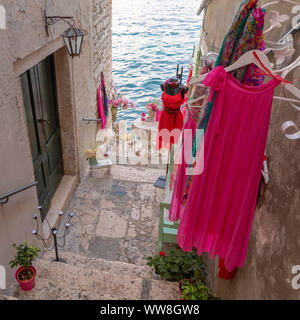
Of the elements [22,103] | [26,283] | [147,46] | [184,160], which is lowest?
[147,46]

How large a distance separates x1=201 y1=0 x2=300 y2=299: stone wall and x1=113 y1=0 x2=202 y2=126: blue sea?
33.2ft

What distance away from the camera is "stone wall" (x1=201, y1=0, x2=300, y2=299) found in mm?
1736

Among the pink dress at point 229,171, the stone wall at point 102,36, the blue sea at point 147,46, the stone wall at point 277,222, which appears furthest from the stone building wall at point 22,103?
the blue sea at point 147,46

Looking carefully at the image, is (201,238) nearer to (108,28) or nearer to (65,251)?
(65,251)

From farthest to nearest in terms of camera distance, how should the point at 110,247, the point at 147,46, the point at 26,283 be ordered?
1. the point at 147,46
2. the point at 110,247
3. the point at 26,283

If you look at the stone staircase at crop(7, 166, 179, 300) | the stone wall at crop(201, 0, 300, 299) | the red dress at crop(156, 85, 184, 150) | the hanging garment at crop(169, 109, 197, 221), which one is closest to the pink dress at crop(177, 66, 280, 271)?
the stone wall at crop(201, 0, 300, 299)

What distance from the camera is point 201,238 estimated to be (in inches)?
90.9

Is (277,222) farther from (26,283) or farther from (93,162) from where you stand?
(93,162)

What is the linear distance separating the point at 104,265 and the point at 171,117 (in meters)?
2.49

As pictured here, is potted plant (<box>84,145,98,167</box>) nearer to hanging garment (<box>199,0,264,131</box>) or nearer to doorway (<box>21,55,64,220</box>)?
doorway (<box>21,55,64,220</box>)

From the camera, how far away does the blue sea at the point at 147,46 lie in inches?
578

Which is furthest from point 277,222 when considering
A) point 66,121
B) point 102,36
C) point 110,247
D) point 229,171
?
point 102,36

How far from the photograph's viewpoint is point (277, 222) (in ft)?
6.31

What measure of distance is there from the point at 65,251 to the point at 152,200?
1.90 meters
